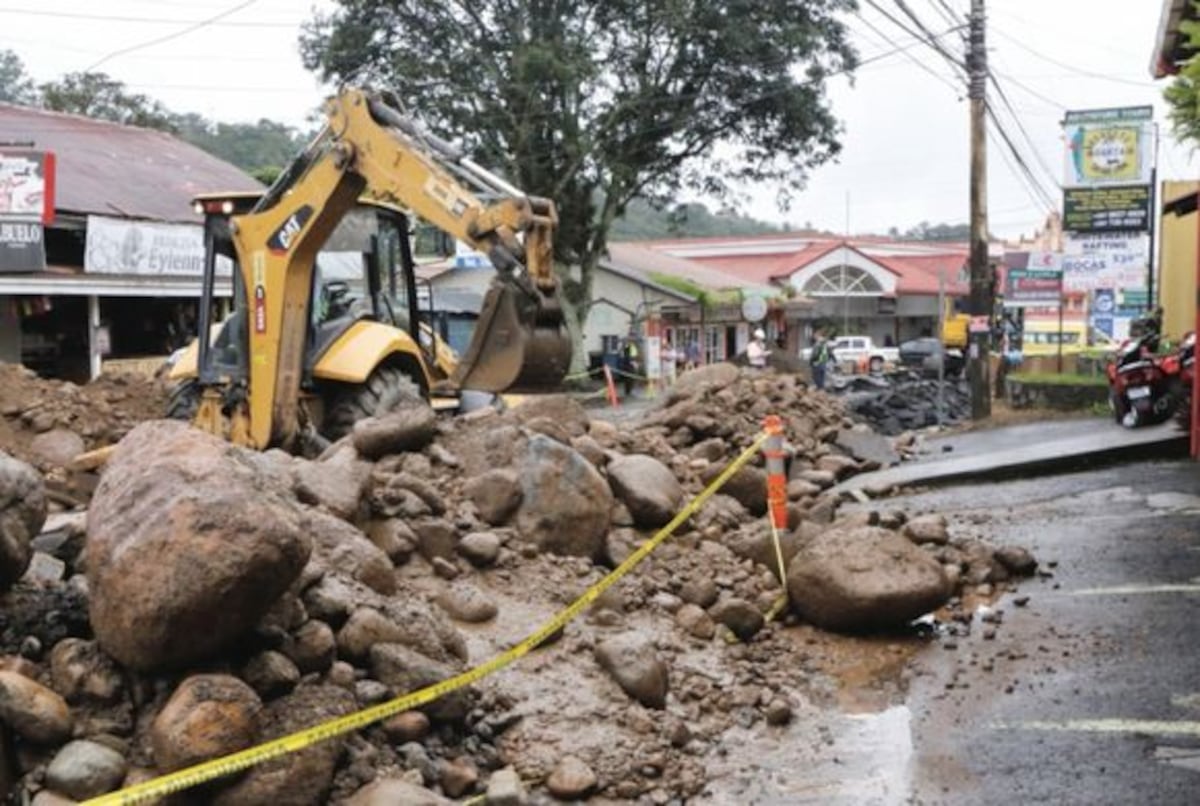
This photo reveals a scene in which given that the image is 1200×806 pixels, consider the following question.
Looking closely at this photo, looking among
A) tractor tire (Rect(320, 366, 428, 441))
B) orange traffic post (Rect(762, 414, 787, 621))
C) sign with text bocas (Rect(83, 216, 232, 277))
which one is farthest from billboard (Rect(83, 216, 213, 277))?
orange traffic post (Rect(762, 414, 787, 621))

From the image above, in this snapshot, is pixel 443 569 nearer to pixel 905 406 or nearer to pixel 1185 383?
pixel 1185 383

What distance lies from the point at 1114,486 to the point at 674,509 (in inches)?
209

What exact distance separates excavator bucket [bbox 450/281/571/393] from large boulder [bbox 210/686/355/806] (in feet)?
14.3

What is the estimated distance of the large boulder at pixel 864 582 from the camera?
775cm

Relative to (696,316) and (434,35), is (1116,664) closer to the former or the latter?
(434,35)

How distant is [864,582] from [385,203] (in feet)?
20.4

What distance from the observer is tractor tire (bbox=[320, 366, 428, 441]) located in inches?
432

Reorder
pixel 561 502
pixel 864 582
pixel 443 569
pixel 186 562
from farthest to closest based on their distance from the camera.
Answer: pixel 561 502 < pixel 864 582 < pixel 443 569 < pixel 186 562

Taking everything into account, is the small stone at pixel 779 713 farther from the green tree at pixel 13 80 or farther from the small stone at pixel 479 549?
the green tree at pixel 13 80

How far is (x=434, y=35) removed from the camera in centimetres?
3372

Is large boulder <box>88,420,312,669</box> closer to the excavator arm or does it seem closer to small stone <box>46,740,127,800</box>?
small stone <box>46,740,127,800</box>

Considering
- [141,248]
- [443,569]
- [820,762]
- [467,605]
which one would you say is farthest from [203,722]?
[141,248]

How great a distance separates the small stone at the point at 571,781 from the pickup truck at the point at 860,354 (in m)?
40.4

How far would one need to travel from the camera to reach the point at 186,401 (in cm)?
1192
